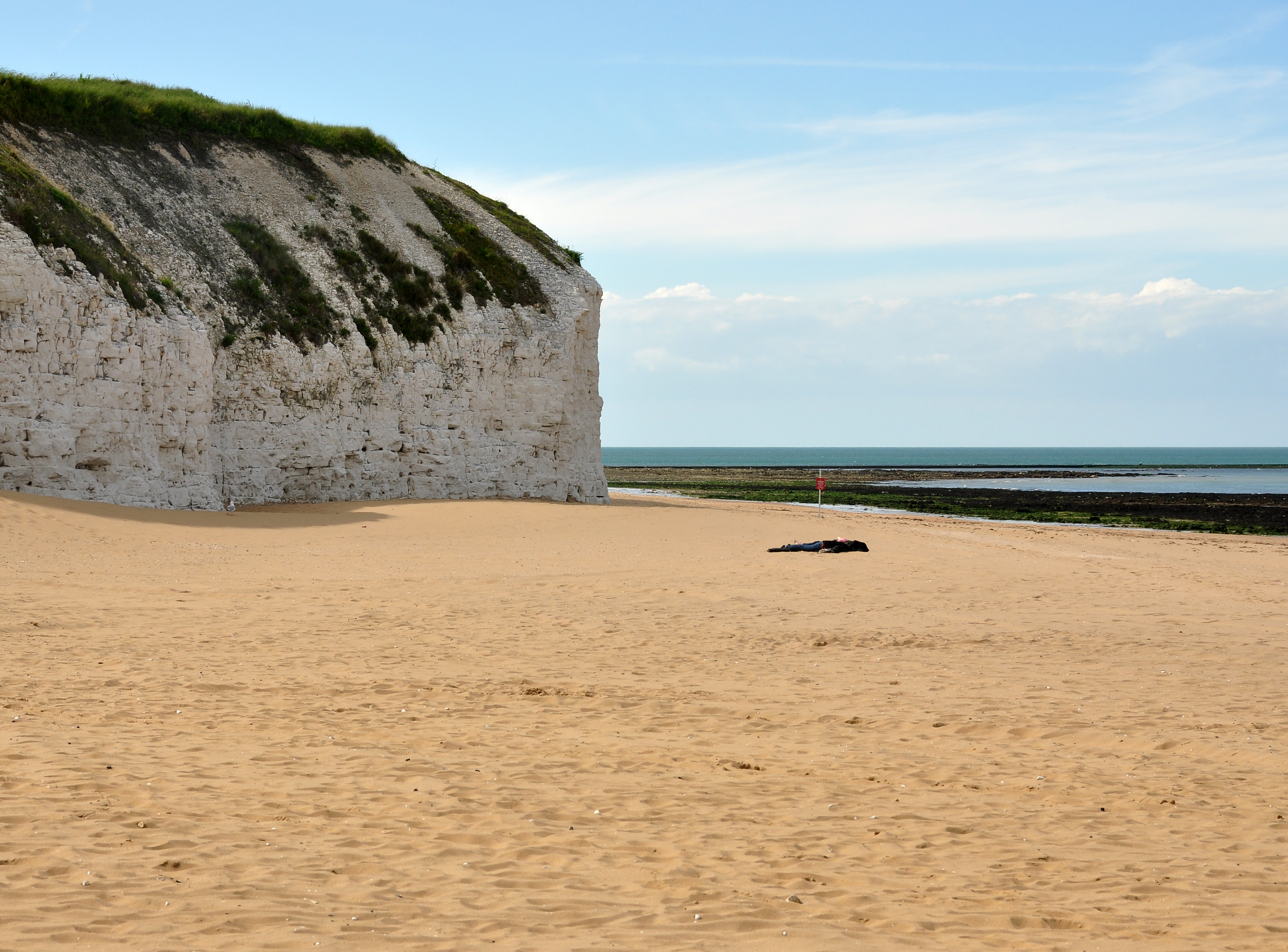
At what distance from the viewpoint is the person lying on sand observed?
2162 cm

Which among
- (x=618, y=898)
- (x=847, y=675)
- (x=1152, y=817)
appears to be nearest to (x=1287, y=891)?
(x=1152, y=817)

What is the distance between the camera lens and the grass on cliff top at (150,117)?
30359mm

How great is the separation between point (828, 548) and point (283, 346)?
55.2 ft

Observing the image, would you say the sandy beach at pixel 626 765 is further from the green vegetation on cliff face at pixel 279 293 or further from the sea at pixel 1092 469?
the sea at pixel 1092 469

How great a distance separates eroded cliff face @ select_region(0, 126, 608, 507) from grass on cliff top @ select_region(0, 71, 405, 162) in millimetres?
680

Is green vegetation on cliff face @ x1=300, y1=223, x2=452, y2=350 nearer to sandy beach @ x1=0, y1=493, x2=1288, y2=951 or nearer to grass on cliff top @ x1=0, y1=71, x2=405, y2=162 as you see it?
grass on cliff top @ x1=0, y1=71, x2=405, y2=162

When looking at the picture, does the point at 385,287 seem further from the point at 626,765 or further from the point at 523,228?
the point at 626,765

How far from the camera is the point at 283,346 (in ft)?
94.6

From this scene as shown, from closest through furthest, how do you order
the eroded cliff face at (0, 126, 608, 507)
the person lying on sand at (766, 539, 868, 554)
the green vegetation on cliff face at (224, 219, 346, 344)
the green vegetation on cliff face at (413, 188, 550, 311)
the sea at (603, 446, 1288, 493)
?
the person lying on sand at (766, 539, 868, 554) → the eroded cliff face at (0, 126, 608, 507) → the green vegetation on cliff face at (224, 219, 346, 344) → the green vegetation on cliff face at (413, 188, 550, 311) → the sea at (603, 446, 1288, 493)

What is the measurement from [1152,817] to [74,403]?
965 inches

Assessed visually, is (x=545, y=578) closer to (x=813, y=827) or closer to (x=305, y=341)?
(x=813, y=827)

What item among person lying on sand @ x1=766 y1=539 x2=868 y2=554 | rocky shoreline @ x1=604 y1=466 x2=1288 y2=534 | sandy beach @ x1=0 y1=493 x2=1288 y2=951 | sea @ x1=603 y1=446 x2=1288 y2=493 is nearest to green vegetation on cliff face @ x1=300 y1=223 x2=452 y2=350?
person lying on sand @ x1=766 y1=539 x2=868 y2=554

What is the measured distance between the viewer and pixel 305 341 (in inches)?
1156

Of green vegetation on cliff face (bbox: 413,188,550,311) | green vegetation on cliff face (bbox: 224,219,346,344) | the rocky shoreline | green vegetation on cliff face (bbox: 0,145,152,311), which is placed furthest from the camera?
the rocky shoreline
